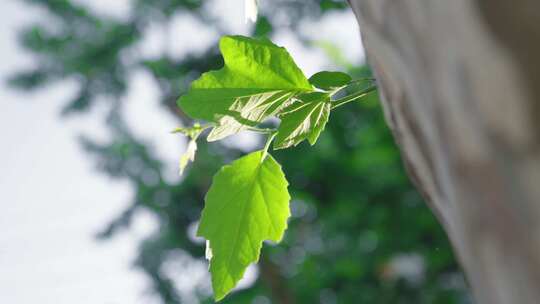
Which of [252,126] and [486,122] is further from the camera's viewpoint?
[252,126]

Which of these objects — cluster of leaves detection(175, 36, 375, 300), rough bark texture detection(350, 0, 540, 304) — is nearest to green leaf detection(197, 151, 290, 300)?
cluster of leaves detection(175, 36, 375, 300)

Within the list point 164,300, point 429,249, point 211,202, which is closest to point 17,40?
point 164,300

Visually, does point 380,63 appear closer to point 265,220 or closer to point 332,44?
point 265,220

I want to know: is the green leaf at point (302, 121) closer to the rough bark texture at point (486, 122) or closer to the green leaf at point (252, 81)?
the green leaf at point (252, 81)

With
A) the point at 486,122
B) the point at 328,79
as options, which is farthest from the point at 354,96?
the point at 486,122

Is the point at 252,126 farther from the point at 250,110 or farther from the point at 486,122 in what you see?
the point at 486,122
